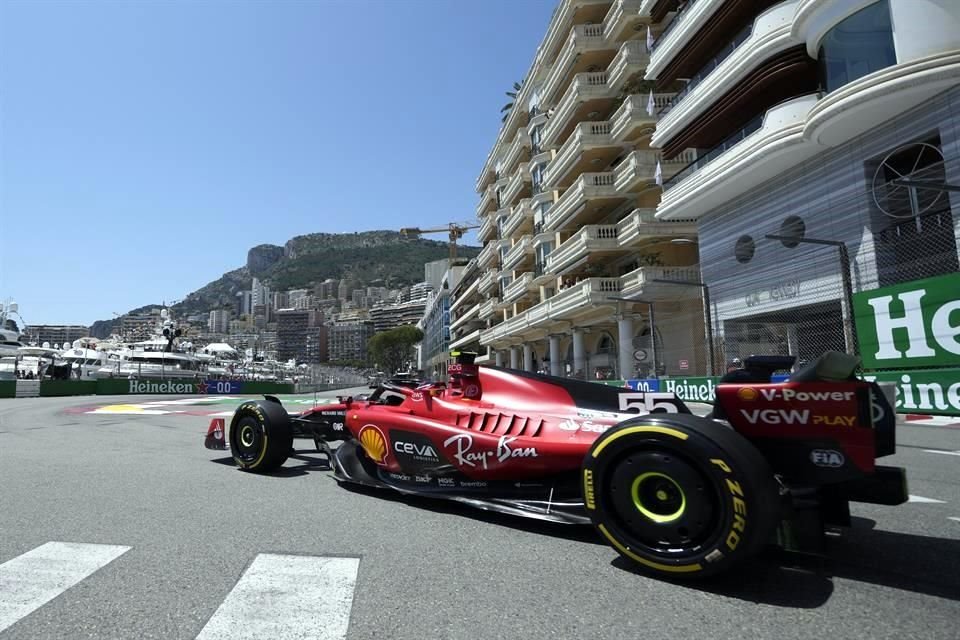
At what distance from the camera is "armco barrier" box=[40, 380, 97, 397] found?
30031mm

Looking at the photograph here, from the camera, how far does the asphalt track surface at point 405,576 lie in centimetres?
236

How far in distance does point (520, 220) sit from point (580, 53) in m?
14.6

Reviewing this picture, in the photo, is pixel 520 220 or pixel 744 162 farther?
pixel 520 220

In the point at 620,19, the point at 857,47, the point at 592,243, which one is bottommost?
the point at 592,243

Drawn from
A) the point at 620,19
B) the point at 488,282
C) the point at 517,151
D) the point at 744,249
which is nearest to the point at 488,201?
the point at 488,282

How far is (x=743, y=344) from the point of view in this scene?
17953 mm

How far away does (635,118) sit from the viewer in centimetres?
2653

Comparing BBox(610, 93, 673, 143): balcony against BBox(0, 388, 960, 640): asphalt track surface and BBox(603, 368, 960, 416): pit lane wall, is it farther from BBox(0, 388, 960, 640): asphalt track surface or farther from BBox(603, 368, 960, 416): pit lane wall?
BBox(0, 388, 960, 640): asphalt track surface

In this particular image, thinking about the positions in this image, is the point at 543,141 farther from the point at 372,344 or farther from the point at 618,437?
the point at 372,344

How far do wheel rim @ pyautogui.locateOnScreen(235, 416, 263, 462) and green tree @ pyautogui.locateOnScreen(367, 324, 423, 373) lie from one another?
4940 inches

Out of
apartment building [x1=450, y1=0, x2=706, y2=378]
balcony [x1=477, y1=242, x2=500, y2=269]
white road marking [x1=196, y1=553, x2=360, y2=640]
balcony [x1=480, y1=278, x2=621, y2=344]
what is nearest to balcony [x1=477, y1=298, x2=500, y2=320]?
balcony [x1=477, y1=242, x2=500, y2=269]

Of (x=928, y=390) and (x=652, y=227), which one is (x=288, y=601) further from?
(x=652, y=227)

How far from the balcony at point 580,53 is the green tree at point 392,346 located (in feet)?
335

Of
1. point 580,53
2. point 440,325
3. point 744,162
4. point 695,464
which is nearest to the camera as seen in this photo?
point 695,464
